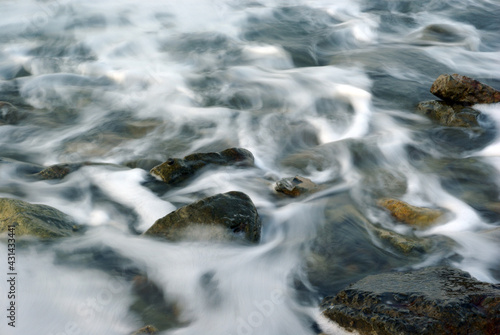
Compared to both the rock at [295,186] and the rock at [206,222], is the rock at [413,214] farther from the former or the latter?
the rock at [206,222]

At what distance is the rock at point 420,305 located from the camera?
7.73 ft

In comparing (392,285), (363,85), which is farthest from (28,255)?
(363,85)

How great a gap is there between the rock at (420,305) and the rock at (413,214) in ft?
3.29

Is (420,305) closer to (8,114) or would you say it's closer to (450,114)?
(450,114)

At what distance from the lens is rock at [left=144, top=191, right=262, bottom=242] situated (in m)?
3.46

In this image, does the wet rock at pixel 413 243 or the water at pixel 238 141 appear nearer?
the water at pixel 238 141

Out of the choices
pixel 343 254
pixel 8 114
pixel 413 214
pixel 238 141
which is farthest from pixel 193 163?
pixel 8 114

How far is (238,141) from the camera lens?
553 cm

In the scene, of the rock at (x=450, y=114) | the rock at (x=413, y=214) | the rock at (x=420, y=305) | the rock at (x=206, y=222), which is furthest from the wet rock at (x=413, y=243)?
the rock at (x=450, y=114)

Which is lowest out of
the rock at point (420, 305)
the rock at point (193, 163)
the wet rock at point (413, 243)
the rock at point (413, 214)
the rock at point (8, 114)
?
the rock at point (8, 114)

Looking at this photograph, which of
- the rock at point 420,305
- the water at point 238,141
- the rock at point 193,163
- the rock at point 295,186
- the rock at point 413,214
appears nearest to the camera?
the rock at point 420,305

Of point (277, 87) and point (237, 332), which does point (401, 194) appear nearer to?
point (237, 332)

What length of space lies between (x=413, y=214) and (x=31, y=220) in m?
2.98

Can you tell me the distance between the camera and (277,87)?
22.9ft
